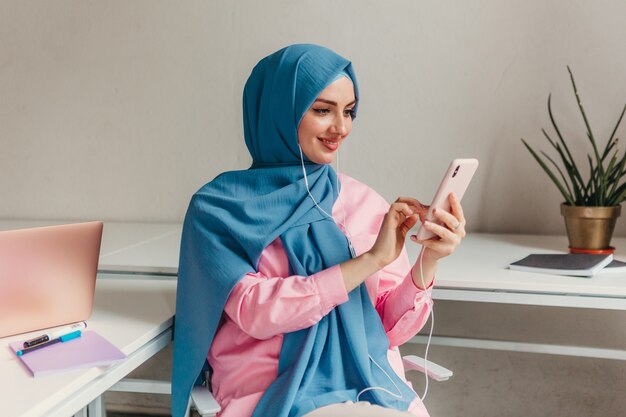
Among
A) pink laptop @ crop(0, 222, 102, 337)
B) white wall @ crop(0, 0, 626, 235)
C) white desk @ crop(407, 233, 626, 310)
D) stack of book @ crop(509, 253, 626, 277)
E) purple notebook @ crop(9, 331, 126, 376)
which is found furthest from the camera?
white wall @ crop(0, 0, 626, 235)

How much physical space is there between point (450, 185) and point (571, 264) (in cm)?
68

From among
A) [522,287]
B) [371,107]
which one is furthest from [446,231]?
[371,107]

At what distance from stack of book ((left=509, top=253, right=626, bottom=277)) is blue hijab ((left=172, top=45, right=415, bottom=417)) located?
0.54m

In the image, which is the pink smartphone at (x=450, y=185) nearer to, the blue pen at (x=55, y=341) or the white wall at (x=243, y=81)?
the blue pen at (x=55, y=341)

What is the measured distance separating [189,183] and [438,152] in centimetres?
96

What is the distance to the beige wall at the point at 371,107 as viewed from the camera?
91.4 inches

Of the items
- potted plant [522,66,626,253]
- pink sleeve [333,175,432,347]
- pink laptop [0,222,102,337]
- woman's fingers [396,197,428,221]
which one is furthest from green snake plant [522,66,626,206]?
pink laptop [0,222,102,337]

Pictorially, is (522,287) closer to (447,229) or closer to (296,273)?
(447,229)

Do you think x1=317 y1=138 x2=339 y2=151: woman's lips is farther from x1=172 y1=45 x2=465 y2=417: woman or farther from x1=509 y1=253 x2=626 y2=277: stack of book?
x1=509 y1=253 x2=626 y2=277: stack of book

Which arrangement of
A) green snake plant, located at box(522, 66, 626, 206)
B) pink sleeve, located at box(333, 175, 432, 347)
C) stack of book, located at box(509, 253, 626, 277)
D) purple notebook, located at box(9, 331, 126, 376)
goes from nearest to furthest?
purple notebook, located at box(9, 331, 126, 376)
pink sleeve, located at box(333, 175, 432, 347)
stack of book, located at box(509, 253, 626, 277)
green snake plant, located at box(522, 66, 626, 206)

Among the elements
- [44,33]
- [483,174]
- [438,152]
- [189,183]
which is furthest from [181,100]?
[483,174]

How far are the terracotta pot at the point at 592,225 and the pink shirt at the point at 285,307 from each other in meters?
0.69

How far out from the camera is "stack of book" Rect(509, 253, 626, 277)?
1.78 meters

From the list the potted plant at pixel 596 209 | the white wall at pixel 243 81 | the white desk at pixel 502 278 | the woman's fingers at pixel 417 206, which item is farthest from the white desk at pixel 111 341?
the potted plant at pixel 596 209
